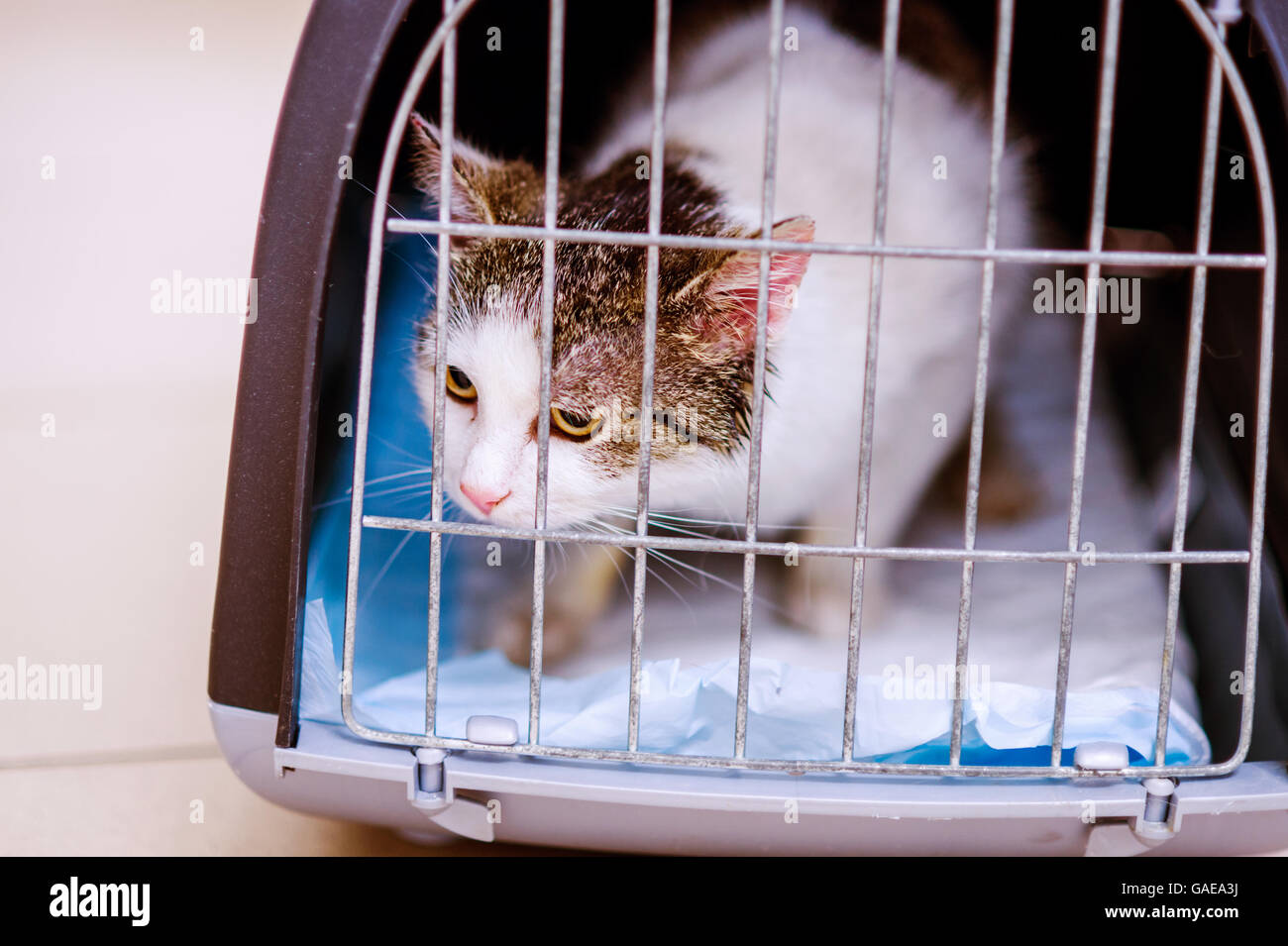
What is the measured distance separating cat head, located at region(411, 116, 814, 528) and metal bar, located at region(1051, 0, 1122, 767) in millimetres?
294

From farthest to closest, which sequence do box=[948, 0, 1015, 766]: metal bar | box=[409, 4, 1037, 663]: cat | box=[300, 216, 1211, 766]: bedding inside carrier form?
box=[409, 4, 1037, 663]: cat, box=[300, 216, 1211, 766]: bedding inside carrier, box=[948, 0, 1015, 766]: metal bar

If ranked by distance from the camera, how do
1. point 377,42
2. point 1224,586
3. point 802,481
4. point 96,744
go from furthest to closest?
point 96,744 < point 802,481 < point 1224,586 < point 377,42

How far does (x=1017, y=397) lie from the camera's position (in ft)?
3.82

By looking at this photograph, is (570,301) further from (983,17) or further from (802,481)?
(983,17)

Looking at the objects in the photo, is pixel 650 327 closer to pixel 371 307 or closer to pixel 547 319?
pixel 547 319

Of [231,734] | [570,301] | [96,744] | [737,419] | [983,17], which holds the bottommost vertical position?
[96,744]

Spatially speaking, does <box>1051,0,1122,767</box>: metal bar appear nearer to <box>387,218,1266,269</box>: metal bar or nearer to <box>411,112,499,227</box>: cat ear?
<box>387,218,1266,269</box>: metal bar

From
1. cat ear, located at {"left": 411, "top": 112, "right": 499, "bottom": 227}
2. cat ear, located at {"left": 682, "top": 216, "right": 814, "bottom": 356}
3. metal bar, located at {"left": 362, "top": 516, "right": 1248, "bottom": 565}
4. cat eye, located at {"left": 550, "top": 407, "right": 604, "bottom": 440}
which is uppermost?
cat ear, located at {"left": 411, "top": 112, "right": 499, "bottom": 227}

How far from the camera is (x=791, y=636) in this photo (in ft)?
3.46

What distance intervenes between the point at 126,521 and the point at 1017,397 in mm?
1157

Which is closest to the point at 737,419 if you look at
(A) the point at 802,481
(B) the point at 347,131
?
(A) the point at 802,481

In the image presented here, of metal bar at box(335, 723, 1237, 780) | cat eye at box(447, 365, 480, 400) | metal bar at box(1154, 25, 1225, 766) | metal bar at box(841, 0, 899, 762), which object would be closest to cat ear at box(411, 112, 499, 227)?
cat eye at box(447, 365, 480, 400)

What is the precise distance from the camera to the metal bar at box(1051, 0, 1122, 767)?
76 cm

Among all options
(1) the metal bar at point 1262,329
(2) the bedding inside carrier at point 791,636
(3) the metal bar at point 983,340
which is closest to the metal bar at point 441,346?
(2) the bedding inside carrier at point 791,636
